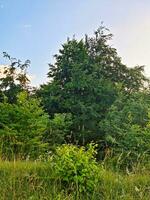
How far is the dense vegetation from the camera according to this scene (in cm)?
609

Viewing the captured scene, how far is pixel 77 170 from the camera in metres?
6.12

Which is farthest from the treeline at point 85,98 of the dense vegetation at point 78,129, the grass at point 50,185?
the grass at point 50,185

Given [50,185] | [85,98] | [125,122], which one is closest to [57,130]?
[125,122]

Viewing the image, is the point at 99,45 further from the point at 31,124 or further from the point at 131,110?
the point at 31,124

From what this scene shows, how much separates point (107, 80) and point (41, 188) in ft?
80.4

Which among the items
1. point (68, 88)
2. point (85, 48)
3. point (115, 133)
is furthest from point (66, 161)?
point (85, 48)

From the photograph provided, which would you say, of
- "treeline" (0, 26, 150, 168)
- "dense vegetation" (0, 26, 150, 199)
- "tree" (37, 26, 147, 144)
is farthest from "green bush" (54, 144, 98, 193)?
"tree" (37, 26, 147, 144)

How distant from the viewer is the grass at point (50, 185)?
5.80 m

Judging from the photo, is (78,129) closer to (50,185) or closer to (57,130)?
(57,130)

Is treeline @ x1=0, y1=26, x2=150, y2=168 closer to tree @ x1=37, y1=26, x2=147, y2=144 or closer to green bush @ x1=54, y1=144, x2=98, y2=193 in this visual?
tree @ x1=37, y1=26, x2=147, y2=144

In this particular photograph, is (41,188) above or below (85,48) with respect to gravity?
below

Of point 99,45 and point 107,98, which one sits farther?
point 99,45

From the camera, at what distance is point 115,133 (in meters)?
22.6

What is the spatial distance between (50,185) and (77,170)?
0.41 m
